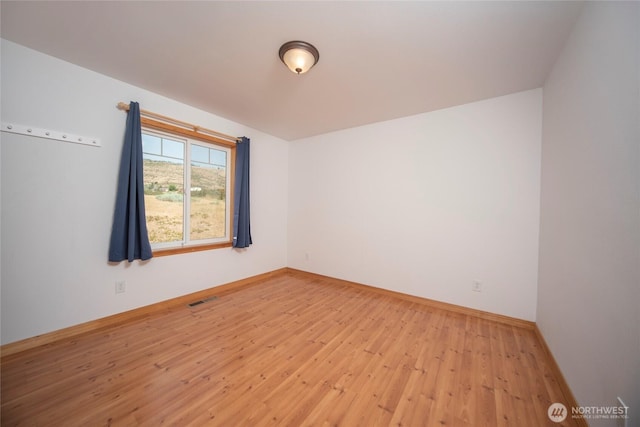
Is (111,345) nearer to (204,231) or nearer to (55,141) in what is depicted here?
(204,231)

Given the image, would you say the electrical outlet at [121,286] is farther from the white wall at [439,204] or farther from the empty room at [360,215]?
the white wall at [439,204]

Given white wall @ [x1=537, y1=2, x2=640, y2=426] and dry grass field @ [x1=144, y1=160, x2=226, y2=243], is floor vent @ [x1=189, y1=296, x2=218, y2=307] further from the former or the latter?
white wall @ [x1=537, y1=2, x2=640, y2=426]

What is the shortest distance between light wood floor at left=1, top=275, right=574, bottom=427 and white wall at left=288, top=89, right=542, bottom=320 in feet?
1.78

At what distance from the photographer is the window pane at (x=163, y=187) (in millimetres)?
2535

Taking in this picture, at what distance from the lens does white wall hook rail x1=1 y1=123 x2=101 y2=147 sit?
1.71 meters

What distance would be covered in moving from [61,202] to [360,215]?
10.9ft

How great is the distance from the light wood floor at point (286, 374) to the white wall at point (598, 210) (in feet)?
1.47

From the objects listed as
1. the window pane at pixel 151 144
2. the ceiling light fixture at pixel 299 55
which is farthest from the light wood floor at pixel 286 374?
the ceiling light fixture at pixel 299 55

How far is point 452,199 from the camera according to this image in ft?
8.66

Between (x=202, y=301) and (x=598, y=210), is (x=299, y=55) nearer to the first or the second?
(x=598, y=210)

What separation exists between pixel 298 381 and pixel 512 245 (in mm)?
2516

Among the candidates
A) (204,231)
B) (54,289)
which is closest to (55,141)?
(54,289)

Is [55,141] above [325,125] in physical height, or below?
below

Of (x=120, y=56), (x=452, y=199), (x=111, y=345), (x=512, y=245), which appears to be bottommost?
(x=111, y=345)
